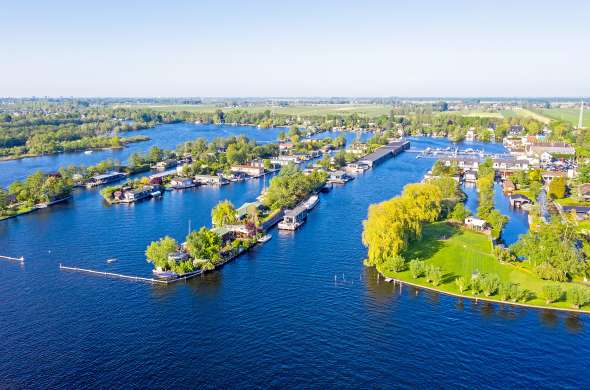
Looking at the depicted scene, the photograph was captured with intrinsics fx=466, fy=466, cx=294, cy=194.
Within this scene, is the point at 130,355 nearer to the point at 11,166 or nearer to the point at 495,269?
the point at 495,269

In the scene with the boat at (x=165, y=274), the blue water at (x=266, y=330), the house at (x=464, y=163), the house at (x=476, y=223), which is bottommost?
the blue water at (x=266, y=330)

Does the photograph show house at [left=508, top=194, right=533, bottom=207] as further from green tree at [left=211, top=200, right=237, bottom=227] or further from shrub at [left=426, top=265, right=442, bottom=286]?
green tree at [left=211, top=200, right=237, bottom=227]

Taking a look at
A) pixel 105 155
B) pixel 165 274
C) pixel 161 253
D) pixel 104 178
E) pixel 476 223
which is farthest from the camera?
pixel 105 155

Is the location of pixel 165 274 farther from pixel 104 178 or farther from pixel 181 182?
pixel 104 178

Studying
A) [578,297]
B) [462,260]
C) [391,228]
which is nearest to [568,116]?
[462,260]

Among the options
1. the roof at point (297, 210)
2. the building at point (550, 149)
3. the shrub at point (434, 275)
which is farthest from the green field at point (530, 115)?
the shrub at point (434, 275)

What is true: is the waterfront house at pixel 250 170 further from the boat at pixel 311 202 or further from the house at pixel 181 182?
the boat at pixel 311 202

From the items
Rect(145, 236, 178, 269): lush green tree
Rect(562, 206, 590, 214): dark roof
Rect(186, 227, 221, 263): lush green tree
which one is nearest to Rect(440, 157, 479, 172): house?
Rect(562, 206, 590, 214): dark roof
